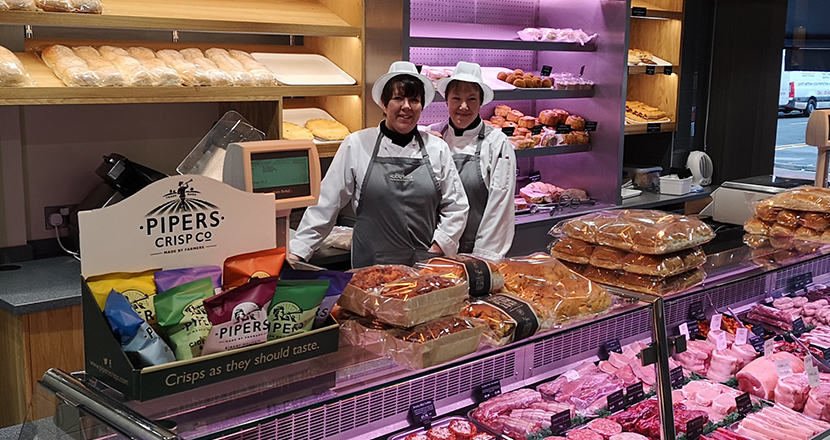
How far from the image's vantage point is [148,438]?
117 cm

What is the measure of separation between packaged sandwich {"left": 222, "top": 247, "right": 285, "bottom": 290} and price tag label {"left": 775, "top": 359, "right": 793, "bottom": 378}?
73.6 inches

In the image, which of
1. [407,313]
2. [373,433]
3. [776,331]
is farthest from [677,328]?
[407,313]

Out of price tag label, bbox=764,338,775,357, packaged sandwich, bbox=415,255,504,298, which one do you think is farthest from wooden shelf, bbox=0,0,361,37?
price tag label, bbox=764,338,775,357

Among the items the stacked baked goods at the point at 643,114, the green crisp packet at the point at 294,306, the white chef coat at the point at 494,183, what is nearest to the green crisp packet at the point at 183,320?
the green crisp packet at the point at 294,306

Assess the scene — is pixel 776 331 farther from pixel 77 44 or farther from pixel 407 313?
pixel 77 44

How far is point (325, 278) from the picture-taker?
145 cm

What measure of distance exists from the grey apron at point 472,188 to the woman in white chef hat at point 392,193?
0.75 feet

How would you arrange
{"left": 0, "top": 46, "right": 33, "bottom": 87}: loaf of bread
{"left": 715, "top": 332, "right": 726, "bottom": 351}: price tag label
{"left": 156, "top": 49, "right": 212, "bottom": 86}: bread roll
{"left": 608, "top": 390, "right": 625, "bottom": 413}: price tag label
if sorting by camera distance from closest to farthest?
{"left": 608, "top": 390, "right": 625, "bottom": 413}: price tag label → {"left": 715, "top": 332, "right": 726, "bottom": 351}: price tag label → {"left": 0, "top": 46, "right": 33, "bottom": 87}: loaf of bread → {"left": 156, "top": 49, "right": 212, "bottom": 86}: bread roll

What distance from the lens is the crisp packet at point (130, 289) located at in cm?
128

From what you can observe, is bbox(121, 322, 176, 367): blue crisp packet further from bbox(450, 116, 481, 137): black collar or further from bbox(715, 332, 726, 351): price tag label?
bbox(450, 116, 481, 137): black collar

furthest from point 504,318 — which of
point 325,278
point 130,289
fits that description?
point 130,289

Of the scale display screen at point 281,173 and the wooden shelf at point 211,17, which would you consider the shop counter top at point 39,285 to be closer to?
the wooden shelf at point 211,17

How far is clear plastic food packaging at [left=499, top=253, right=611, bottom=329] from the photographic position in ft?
5.91

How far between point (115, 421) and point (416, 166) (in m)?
2.51
